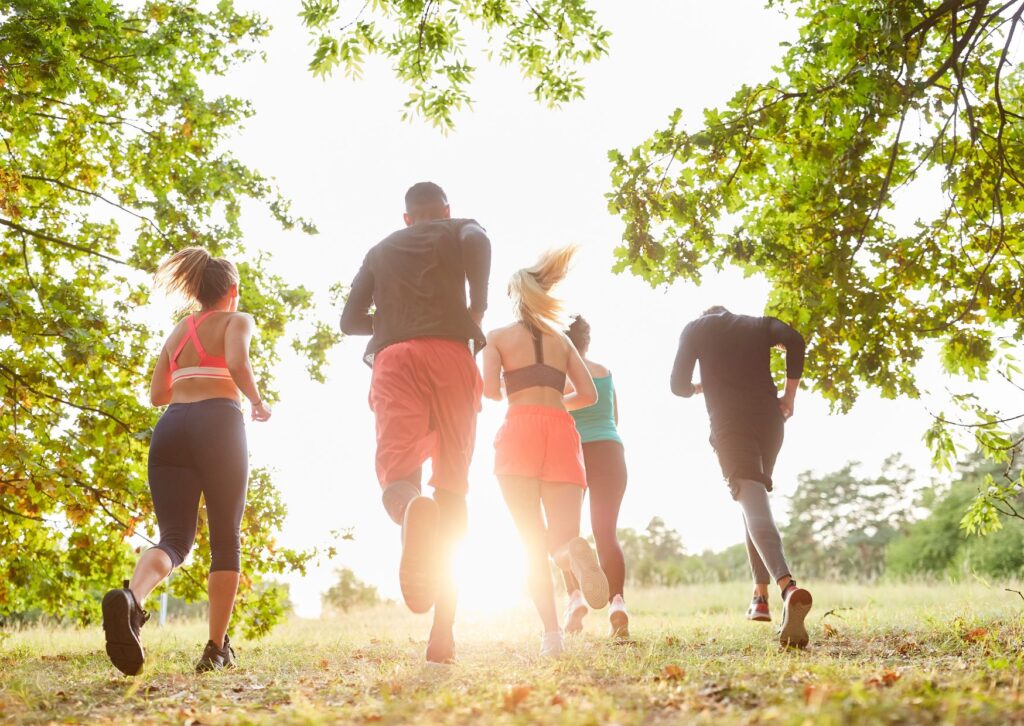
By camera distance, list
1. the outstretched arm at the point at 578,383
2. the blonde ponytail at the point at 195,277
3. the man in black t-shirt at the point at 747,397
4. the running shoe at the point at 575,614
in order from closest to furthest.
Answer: the blonde ponytail at the point at 195,277 → the outstretched arm at the point at 578,383 → the man in black t-shirt at the point at 747,397 → the running shoe at the point at 575,614

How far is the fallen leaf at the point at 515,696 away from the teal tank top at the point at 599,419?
3174 millimetres

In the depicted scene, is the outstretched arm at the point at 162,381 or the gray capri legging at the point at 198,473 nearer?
the gray capri legging at the point at 198,473

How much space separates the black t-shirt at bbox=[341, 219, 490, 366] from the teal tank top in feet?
6.56

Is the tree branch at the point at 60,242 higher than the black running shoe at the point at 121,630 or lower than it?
higher

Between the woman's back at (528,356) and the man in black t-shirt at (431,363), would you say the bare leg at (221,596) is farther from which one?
the woman's back at (528,356)

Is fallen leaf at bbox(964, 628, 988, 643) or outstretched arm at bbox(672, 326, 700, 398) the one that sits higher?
outstretched arm at bbox(672, 326, 700, 398)

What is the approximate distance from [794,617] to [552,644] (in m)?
1.38

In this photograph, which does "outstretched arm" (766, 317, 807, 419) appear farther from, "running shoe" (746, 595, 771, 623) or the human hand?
the human hand

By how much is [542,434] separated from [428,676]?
169 cm

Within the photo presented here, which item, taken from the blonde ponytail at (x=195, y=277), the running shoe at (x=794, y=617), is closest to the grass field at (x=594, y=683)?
the running shoe at (x=794, y=617)

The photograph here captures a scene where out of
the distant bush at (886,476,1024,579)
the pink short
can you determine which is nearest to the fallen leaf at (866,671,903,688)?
the pink short

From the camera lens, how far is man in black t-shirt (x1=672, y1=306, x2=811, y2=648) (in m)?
5.45

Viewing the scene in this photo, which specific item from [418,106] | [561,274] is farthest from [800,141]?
[418,106]

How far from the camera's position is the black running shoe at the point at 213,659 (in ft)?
15.1
